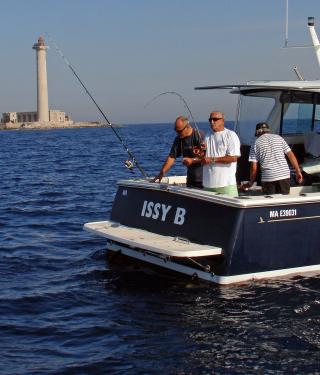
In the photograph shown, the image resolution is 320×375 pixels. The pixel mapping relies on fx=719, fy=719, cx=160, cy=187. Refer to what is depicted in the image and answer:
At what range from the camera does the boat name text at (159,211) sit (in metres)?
9.04

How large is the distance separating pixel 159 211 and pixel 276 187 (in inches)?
61.2

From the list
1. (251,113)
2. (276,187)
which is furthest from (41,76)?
(276,187)

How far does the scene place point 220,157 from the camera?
8.84 meters

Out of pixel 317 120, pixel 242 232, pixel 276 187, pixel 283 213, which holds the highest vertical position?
pixel 317 120

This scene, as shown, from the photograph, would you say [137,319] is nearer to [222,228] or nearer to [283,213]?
[222,228]

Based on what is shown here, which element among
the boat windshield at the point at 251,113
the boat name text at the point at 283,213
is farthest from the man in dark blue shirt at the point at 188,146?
the boat windshield at the point at 251,113

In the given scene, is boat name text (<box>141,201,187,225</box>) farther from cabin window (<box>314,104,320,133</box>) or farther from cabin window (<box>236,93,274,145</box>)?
cabin window (<box>314,104,320,133</box>)

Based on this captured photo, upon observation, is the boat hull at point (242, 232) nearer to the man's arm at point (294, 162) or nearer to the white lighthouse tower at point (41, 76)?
the man's arm at point (294, 162)

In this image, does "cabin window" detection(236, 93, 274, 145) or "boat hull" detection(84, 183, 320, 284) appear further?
"cabin window" detection(236, 93, 274, 145)

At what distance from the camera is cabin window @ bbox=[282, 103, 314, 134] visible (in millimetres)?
10961

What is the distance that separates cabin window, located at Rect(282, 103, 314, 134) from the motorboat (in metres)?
0.56

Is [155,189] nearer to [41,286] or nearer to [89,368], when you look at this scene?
[41,286]

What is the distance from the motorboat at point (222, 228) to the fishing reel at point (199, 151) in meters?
0.45

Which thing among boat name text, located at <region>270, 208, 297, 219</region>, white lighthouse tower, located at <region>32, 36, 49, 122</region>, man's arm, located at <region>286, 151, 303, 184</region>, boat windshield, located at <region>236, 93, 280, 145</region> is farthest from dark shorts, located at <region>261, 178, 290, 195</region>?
white lighthouse tower, located at <region>32, 36, 49, 122</region>
